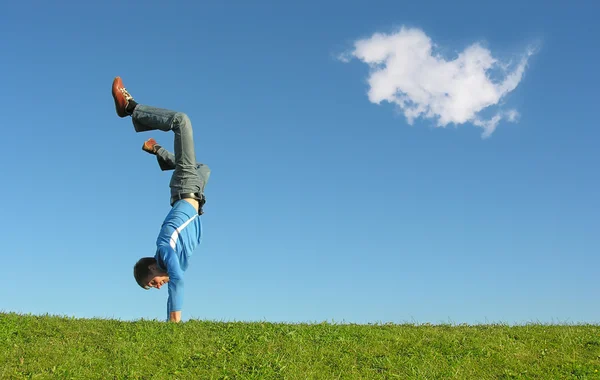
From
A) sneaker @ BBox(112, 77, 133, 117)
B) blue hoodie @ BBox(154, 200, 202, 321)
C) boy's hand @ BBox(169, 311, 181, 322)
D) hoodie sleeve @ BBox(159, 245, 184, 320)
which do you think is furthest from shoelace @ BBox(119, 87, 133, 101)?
boy's hand @ BBox(169, 311, 181, 322)

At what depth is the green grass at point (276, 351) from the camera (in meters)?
9.41

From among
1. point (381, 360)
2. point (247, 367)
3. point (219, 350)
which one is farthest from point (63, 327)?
point (381, 360)

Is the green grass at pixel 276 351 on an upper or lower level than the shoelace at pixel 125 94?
lower

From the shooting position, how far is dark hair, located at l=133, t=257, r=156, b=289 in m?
12.2

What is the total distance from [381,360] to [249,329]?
273 centimetres

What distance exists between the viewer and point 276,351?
399 inches

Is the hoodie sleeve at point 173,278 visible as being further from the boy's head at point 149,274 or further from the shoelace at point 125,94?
the shoelace at point 125,94

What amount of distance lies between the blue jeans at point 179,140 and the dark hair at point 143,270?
61.2 inches

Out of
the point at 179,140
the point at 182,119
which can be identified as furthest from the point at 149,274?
the point at 182,119

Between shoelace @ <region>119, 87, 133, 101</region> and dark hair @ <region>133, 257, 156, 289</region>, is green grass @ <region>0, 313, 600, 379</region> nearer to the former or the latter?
dark hair @ <region>133, 257, 156, 289</region>

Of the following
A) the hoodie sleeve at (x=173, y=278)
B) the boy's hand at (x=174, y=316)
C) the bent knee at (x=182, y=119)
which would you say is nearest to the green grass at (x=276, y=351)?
the boy's hand at (x=174, y=316)

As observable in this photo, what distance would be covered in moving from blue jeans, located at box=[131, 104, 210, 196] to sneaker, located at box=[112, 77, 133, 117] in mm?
298

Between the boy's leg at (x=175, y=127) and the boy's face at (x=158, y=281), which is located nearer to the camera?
the boy's face at (x=158, y=281)

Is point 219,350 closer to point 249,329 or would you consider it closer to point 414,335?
point 249,329
